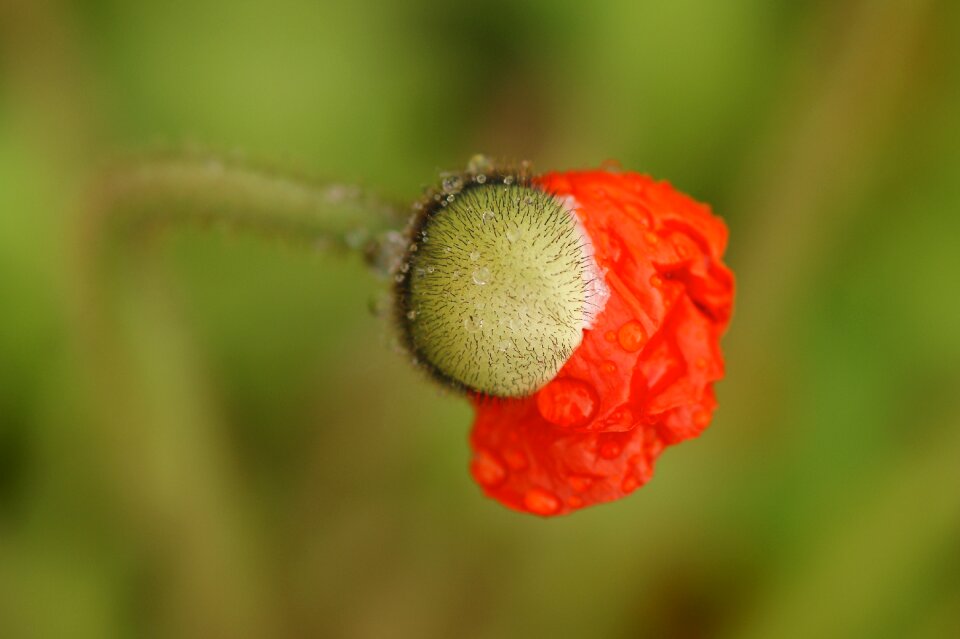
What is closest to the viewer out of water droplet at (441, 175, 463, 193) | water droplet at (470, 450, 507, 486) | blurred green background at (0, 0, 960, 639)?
water droplet at (441, 175, 463, 193)

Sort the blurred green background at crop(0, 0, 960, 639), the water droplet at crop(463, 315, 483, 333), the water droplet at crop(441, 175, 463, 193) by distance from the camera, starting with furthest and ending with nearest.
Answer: the blurred green background at crop(0, 0, 960, 639) → the water droplet at crop(441, 175, 463, 193) → the water droplet at crop(463, 315, 483, 333)

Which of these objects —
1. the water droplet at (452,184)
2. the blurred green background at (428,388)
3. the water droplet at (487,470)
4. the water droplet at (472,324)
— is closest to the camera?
the water droplet at (472,324)

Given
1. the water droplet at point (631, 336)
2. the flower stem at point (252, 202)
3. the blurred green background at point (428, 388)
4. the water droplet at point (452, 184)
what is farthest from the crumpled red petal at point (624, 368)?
the blurred green background at point (428, 388)

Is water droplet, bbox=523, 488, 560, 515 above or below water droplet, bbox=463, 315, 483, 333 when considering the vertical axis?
below

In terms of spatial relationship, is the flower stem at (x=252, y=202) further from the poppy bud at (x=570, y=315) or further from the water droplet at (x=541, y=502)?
the water droplet at (x=541, y=502)

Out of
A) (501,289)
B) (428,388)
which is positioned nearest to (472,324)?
(501,289)

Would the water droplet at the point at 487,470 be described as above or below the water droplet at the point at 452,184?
below

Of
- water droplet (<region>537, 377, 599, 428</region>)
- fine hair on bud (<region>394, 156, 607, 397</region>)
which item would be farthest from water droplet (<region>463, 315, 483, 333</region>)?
water droplet (<region>537, 377, 599, 428</region>)

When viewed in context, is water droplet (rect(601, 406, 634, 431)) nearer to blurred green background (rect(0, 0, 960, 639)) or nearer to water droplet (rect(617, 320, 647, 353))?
water droplet (rect(617, 320, 647, 353))
